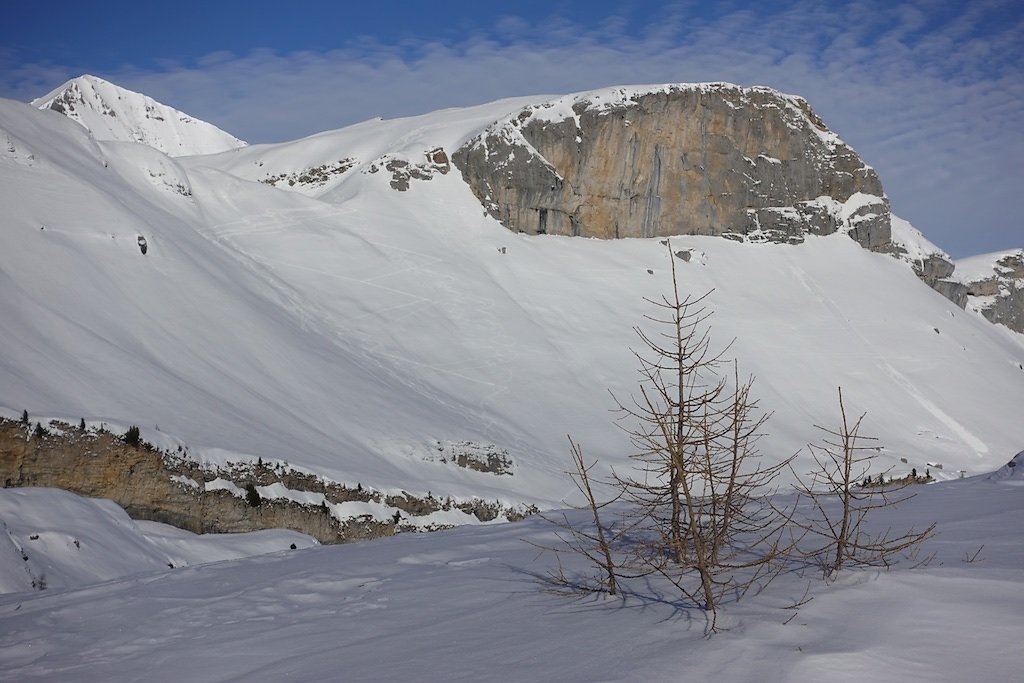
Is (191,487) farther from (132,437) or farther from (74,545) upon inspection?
(74,545)

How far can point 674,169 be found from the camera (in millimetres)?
56562

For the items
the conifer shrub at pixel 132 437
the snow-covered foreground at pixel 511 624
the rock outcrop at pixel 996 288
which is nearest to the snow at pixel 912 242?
the rock outcrop at pixel 996 288

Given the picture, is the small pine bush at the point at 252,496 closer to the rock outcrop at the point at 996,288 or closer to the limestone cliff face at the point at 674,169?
the limestone cliff face at the point at 674,169

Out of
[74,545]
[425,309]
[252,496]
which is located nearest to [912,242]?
[425,309]

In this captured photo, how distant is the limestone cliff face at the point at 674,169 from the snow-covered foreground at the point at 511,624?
44.7 m

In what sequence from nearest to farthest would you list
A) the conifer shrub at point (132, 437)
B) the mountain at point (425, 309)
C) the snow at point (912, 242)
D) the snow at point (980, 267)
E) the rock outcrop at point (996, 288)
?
the conifer shrub at point (132, 437) < the mountain at point (425, 309) < the snow at point (912, 242) < the rock outcrop at point (996, 288) < the snow at point (980, 267)

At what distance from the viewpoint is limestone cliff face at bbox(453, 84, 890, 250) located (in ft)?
170

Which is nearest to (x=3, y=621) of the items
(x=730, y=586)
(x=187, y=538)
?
(x=730, y=586)

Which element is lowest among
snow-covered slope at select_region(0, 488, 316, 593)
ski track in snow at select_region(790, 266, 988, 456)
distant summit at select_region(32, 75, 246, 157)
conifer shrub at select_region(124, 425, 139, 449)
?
snow-covered slope at select_region(0, 488, 316, 593)

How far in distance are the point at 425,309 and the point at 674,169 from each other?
26.2 metres

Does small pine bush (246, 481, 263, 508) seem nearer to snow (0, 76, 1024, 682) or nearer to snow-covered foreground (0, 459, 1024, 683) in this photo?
snow (0, 76, 1024, 682)

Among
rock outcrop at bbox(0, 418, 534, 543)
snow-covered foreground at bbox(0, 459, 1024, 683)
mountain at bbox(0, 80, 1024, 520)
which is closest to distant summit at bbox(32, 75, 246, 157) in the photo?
mountain at bbox(0, 80, 1024, 520)

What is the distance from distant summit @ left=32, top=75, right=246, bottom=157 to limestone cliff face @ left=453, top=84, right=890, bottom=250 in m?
99.4

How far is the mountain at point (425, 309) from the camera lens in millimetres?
20078
